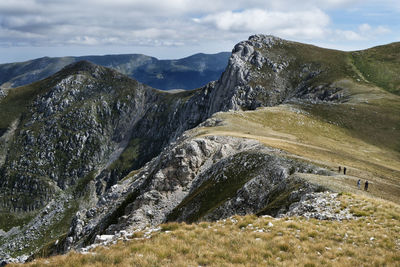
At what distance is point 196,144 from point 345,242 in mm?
41447

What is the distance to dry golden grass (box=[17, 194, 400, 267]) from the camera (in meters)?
12.4

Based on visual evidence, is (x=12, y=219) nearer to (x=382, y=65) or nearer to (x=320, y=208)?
(x=320, y=208)

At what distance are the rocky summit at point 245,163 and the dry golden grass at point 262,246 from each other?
3.07 metres

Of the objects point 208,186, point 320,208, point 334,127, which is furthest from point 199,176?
point 334,127

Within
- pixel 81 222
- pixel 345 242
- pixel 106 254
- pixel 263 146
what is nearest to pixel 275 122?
pixel 263 146

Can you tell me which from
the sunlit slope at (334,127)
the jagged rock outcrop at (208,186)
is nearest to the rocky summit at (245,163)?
the jagged rock outcrop at (208,186)

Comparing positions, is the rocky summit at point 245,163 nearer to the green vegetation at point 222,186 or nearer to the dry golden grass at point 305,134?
the green vegetation at point 222,186

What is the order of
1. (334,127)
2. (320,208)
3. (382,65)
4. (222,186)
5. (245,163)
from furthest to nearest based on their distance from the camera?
(382,65) < (334,127) < (245,163) < (222,186) < (320,208)

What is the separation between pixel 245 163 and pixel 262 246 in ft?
93.5

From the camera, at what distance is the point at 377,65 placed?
496ft

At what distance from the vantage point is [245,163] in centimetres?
4216

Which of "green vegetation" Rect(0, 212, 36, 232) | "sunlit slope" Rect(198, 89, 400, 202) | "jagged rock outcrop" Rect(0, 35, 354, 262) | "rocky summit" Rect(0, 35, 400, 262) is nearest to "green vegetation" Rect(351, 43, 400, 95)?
"rocky summit" Rect(0, 35, 400, 262)

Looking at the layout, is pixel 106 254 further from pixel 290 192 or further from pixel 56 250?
pixel 56 250

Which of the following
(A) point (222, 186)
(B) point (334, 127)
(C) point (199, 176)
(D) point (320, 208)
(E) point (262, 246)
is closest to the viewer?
(E) point (262, 246)
